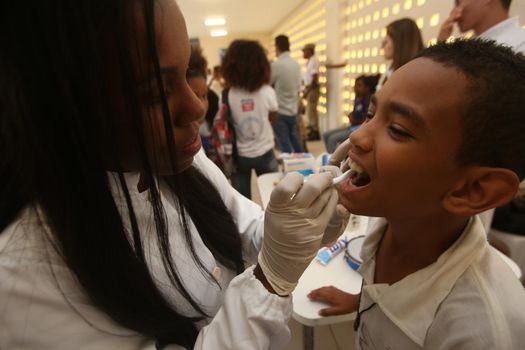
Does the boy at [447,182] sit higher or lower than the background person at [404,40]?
lower

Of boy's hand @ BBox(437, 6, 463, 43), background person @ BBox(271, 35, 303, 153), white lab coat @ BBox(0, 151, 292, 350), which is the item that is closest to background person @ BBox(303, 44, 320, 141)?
background person @ BBox(271, 35, 303, 153)

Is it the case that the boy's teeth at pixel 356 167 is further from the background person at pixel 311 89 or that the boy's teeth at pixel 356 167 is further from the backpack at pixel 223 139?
the background person at pixel 311 89

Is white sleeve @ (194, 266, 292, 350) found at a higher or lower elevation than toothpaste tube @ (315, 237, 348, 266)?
higher

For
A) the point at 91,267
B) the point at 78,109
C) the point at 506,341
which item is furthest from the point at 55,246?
the point at 506,341

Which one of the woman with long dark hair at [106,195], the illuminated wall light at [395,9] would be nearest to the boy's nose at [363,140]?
the woman with long dark hair at [106,195]

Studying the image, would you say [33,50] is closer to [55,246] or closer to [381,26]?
[55,246]

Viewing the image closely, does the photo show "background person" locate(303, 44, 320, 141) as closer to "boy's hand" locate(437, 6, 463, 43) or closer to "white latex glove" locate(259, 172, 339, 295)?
"boy's hand" locate(437, 6, 463, 43)

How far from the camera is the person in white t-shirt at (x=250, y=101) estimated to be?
7.67 ft

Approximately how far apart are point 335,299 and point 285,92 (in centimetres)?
319

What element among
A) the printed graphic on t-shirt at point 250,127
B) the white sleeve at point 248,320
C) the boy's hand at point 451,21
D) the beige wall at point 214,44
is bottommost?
the white sleeve at point 248,320

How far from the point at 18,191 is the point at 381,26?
11.7 feet

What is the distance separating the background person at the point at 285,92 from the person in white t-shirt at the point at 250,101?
1.27m

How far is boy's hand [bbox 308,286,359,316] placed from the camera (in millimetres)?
938

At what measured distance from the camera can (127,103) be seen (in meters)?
0.48
